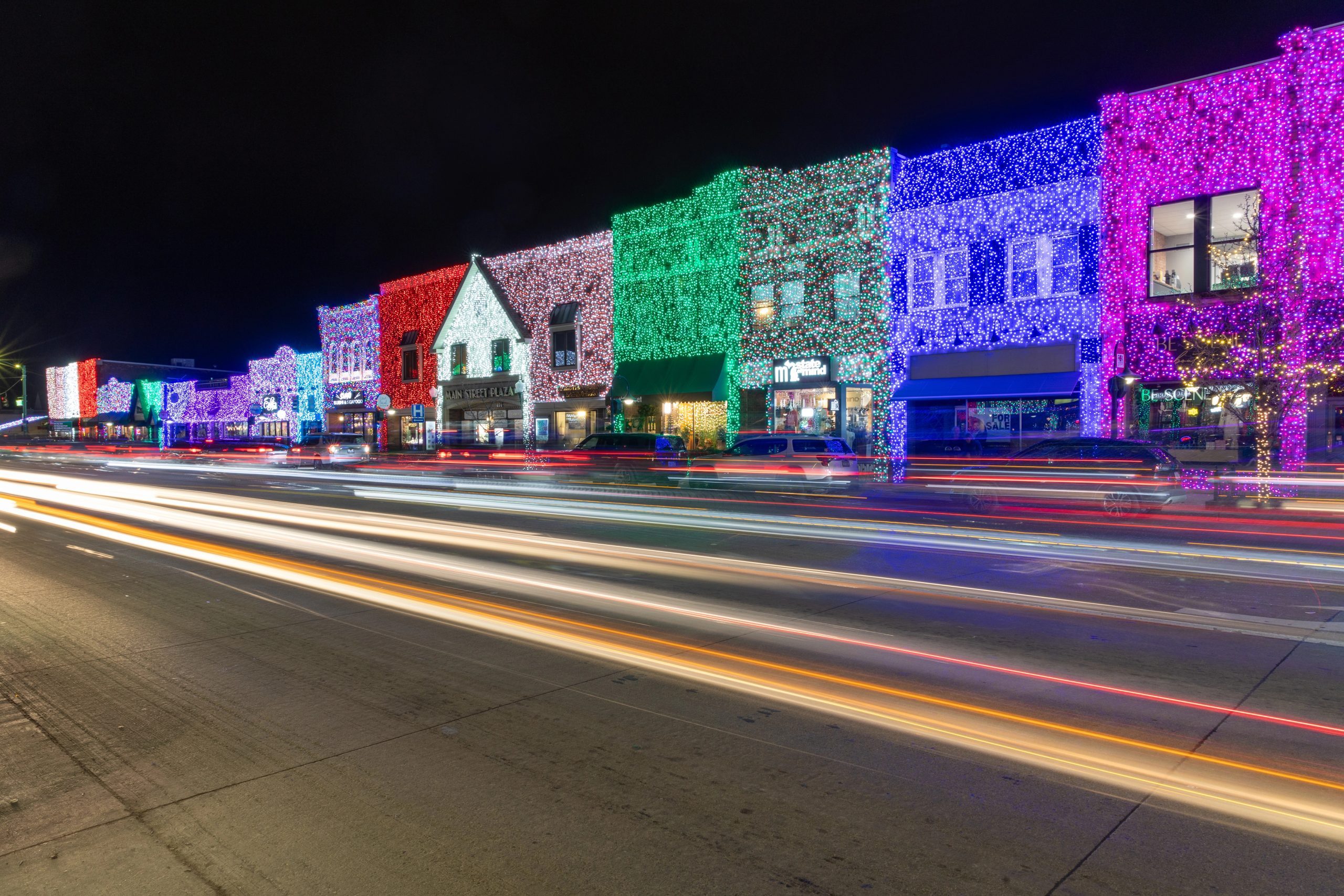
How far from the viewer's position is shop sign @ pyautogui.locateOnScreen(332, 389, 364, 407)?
46156 millimetres

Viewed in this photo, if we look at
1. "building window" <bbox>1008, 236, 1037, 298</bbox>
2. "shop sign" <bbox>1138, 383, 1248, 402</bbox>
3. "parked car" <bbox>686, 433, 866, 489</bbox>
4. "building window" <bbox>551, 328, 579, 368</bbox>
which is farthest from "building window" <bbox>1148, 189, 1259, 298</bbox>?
"building window" <bbox>551, 328, 579, 368</bbox>

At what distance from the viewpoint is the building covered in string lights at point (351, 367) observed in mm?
46000

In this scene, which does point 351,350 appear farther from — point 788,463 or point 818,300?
point 788,463

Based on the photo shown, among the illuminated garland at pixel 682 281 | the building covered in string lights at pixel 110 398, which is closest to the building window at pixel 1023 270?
the illuminated garland at pixel 682 281

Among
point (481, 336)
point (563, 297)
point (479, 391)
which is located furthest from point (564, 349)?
point (479, 391)

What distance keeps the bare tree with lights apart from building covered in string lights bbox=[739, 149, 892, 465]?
9774mm

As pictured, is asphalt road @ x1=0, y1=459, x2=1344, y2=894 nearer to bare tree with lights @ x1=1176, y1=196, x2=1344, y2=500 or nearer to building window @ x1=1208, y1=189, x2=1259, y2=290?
bare tree with lights @ x1=1176, y1=196, x2=1344, y2=500

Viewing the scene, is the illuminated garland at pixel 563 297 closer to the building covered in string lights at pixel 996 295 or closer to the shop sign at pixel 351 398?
the shop sign at pixel 351 398

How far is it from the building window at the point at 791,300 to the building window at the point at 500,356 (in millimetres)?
15148

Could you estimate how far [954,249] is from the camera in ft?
83.4

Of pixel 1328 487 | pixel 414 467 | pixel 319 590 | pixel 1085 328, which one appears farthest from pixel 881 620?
pixel 414 467

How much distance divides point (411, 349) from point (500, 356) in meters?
7.91

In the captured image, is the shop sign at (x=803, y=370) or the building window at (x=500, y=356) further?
the building window at (x=500, y=356)

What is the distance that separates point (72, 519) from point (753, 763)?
17480 mm
